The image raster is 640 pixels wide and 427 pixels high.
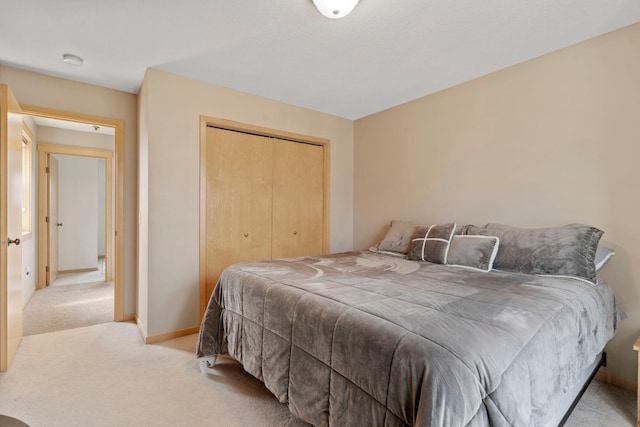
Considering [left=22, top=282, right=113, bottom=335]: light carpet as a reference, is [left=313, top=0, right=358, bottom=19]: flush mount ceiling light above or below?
above

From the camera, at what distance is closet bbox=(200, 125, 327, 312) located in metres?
3.12

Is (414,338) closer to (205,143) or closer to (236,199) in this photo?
(236,199)

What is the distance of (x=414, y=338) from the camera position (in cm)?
107

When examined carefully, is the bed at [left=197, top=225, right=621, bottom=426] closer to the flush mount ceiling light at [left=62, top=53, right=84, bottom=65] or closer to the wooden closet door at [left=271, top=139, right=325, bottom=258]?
the wooden closet door at [left=271, top=139, right=325, bottom=258]

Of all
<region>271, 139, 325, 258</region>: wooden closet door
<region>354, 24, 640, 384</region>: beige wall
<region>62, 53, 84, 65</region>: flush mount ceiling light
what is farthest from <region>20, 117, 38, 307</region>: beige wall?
<region>354, 24, 640, 384</region>: beige wall

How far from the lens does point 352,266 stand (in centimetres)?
239

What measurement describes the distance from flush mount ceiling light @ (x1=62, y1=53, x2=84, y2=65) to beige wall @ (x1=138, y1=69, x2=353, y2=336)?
49cm

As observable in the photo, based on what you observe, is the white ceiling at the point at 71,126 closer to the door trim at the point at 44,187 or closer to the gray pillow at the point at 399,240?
the door trim at the point at 44,187

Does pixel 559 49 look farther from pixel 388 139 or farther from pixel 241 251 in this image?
pixel 241 251

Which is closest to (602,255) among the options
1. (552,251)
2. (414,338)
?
(552,251)

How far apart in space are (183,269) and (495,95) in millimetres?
3284

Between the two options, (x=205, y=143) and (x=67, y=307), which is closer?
(x=205, y=143)

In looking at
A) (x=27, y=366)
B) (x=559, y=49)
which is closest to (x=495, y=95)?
(x=559, y=49)

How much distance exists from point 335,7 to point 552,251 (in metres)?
2.07
